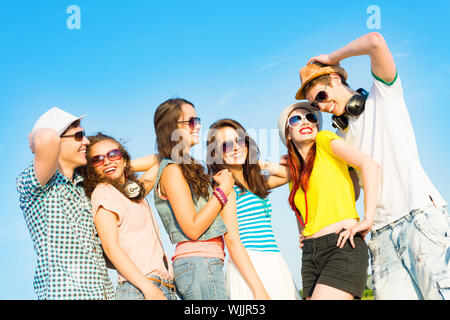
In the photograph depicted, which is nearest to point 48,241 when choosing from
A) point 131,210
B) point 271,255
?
point 131,210

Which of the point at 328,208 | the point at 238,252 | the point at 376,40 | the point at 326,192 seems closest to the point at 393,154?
the point at 326,192

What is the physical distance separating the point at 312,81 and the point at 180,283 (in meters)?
3.23

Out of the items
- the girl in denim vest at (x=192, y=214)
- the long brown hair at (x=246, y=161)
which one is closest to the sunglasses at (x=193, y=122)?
the girl in denim vest at (x=192, y=214)

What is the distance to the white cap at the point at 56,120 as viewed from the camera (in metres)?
5.31

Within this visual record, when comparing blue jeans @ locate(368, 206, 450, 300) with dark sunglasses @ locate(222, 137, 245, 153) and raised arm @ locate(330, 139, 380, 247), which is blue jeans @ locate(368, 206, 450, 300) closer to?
raised arm @ locate(330, 139, 380, 247)

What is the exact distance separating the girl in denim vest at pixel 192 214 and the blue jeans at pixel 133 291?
0.14 meters

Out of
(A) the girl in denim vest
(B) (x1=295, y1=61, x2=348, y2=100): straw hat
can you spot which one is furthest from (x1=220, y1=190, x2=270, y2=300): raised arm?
(B) (x1=295, y1=61, x2=348, y2=100): straw hat

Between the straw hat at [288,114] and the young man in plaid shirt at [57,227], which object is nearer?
the young man in plaid shirt at [57,227]

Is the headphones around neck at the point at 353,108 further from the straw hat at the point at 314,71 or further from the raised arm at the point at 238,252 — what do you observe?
the raised arm at the point at 238,252

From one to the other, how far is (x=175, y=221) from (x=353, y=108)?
2740 mm

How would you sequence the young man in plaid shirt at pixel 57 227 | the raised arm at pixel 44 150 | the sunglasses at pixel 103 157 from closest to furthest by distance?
1. the raised arm at pixel 44 150
2. the young man in plaid shirt at pixel 57 227
3. the sunglasses at pixel 103 157

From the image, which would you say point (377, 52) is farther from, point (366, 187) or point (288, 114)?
point (366, 187)

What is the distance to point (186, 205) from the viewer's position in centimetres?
510

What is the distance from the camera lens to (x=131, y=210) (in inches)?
210
